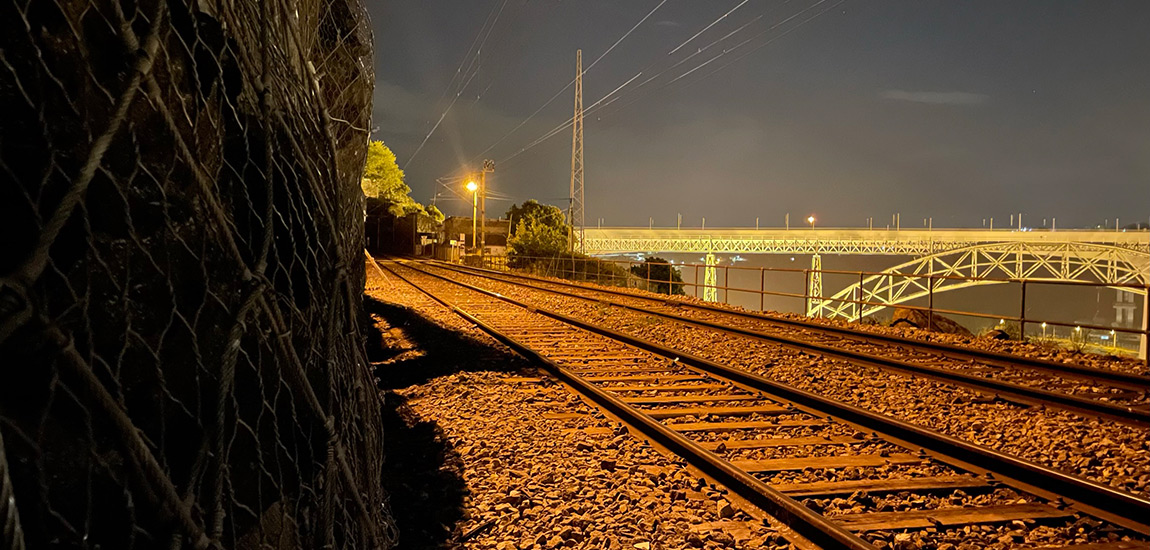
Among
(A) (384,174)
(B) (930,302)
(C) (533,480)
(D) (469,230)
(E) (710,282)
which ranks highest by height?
(A) (384,174)

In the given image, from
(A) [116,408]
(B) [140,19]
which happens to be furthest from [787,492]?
(B) [140,19]

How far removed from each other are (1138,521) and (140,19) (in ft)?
17.2

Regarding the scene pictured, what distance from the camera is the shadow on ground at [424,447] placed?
349 centimetres

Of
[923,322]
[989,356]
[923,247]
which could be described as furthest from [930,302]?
[923,247]

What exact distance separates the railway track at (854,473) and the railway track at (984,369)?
2374 millimetres

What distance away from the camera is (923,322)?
12.5 metres

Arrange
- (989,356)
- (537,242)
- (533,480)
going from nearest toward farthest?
(533,480)
(989,356)
(537,242)

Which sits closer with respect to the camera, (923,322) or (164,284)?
(164,284)

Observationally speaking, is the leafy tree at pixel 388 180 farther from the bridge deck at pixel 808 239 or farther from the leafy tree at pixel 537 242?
the leafy tree at pixel 537 242

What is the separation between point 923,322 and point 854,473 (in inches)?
397

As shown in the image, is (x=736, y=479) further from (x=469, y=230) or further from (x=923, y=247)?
(x=469, y=230)

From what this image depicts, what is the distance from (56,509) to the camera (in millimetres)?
1041

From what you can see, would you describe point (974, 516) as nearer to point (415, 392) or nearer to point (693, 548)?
point (693, 548)

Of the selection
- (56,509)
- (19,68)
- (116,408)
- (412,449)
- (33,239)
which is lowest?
(412,449)
